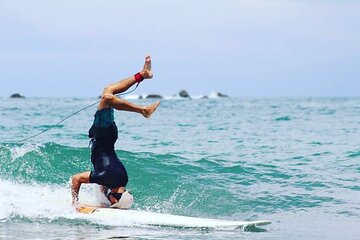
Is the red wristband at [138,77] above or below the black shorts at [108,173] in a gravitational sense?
above

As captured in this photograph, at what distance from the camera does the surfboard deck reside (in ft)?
30.6

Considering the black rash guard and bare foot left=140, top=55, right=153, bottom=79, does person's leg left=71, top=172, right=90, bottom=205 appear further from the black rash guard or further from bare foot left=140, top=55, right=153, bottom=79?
bare foot left=140, top=55, right=153, bottom=79

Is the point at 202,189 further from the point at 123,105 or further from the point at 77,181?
the point at 123,105

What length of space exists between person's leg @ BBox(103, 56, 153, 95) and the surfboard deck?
1.65 meters

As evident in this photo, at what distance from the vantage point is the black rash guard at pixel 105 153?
9.66 m

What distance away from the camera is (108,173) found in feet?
31.7

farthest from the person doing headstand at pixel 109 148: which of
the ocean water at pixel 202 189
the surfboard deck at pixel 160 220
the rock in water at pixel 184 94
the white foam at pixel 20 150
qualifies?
the rock in water at pixel 184 94

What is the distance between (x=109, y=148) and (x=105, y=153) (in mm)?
90

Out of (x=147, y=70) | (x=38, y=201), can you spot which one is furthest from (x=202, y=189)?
(x=147, y=70)

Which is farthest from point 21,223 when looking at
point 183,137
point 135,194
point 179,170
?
point 183,137

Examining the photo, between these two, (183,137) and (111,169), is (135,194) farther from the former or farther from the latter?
(183,137)

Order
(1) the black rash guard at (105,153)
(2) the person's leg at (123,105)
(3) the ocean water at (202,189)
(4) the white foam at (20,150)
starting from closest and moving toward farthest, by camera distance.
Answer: (2) the person's leg at (123,105) → (3) the ocean water at (202,189) → (1) the black rash guard at (105,153) → (4) the white foam at (20,150)

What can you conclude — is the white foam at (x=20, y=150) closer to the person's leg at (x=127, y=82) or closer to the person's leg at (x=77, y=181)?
the person's leg at (x=77, y=181)

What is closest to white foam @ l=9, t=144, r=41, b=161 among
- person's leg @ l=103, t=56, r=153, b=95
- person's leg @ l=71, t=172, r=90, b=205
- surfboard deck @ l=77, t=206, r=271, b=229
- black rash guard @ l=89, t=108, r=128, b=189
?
person's leg @ l=71, t=172, r=90, b=205
